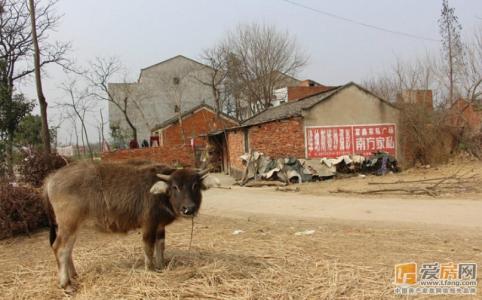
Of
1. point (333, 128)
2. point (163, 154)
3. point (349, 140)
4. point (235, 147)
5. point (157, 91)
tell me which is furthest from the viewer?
point (157, 91)

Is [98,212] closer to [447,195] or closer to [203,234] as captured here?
[203,234]

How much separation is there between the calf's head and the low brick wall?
23.0 m

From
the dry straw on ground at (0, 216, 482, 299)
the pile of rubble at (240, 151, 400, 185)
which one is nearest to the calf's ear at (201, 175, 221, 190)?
the dry straw on ground at (0, 216, 482, 299)

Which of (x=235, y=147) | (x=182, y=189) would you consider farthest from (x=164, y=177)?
(x=235, y=147)

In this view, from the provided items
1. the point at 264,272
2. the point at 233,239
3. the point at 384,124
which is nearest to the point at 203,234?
the point at 233,239

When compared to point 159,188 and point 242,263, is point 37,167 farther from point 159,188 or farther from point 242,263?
point 242,263

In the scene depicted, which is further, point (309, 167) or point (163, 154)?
point (163, 154)

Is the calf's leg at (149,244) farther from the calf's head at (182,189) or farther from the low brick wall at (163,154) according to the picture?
the low brick wall at (163,154)

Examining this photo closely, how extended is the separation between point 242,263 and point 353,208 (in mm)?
6230

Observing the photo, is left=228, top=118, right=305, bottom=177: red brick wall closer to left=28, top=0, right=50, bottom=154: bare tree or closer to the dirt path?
the dirt path

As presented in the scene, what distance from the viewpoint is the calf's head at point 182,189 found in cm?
579

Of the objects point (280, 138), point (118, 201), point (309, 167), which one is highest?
point (280, 138)

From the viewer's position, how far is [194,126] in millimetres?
42562

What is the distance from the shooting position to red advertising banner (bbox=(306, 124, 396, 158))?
2119 centimetres
